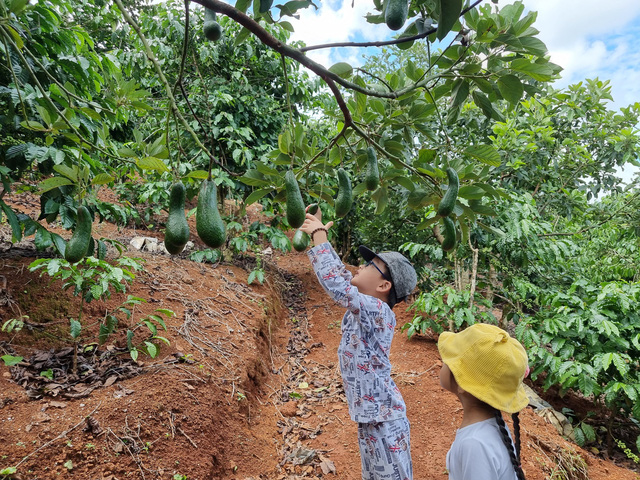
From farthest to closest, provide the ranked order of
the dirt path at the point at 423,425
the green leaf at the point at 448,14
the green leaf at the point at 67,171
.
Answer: the dirt path at the point at 423,425
the green leaf at the point at 67,171
the green leaf at the point at 448,14

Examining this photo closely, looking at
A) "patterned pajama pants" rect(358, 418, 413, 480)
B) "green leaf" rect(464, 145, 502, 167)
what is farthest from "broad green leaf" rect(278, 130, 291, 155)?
"patterned pajama pants" rect(358, 418, 413, 480)

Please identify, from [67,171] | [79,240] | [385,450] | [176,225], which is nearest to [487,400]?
[385,450]

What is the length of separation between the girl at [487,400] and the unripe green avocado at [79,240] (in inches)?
51.2

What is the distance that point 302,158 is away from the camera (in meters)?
1.46

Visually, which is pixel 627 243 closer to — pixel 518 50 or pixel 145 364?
pixel 518 50

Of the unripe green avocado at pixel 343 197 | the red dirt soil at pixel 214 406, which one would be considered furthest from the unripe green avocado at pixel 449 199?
the red dirt soil at pixel 214 406

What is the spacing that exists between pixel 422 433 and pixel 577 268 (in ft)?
9.57

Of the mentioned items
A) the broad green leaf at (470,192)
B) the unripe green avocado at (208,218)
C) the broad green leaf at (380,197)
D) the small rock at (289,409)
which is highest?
the broad green leaf at (470,192)

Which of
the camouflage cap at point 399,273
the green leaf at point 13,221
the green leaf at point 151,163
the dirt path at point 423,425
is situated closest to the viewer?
the green leaf at point 151,163

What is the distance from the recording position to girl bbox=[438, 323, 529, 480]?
1266 millimetres

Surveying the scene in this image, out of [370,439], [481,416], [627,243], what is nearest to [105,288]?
[370,439]

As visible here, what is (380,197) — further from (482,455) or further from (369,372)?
(482,455)

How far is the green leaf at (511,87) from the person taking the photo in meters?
1.24

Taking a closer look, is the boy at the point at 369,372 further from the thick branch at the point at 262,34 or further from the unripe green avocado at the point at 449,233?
the thick branch at the point at 262,34
